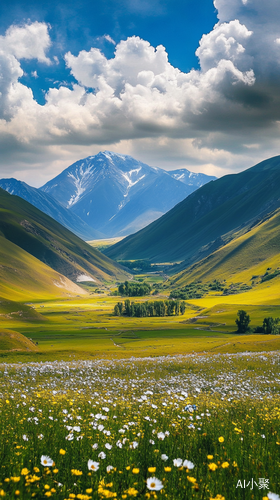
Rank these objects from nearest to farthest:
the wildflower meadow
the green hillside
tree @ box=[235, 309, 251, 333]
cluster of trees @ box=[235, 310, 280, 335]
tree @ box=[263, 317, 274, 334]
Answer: the wildflower meadow, the green hillside, cluster of trees @ box=[235, 310, 280, 335], tree @ box=[263, 317, 274, 334], tree @ box=[235, 309, 251, 333]

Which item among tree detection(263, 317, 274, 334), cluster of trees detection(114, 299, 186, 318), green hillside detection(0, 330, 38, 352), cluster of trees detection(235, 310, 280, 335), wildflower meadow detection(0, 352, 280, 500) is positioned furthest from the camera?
cluster of trees detection(114, 299, 186, 318)

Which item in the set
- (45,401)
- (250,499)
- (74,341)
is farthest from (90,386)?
(74,341)

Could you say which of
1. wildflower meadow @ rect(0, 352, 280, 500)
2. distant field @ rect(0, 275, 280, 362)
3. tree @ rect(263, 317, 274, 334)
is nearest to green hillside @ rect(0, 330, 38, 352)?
distant field @ rect(0, 275, 280, 362)

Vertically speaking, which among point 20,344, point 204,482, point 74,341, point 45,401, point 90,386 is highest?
point 204,482

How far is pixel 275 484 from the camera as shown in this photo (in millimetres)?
5844

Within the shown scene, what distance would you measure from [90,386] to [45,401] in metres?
5.69

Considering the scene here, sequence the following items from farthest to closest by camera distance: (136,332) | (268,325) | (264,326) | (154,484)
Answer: (136,332), (264,326), (268,325), (154,484)

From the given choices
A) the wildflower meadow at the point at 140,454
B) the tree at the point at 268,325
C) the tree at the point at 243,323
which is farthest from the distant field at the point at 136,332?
the wildflower meadow at the point at 140,454

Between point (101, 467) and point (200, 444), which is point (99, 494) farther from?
point (200, 444)

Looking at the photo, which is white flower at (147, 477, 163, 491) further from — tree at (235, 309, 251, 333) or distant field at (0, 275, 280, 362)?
tree at (235, 309, 251, 333)

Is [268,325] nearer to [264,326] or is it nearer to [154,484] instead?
[264,326]

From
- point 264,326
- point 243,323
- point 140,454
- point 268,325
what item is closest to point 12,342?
point 140,454

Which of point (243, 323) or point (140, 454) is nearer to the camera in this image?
point (140, 454)

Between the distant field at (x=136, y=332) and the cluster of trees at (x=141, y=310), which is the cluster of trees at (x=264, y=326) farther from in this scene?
the cluster of trees at (x=141, y=310)
